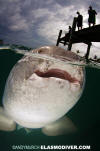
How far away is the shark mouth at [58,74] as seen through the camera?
202 centimetres

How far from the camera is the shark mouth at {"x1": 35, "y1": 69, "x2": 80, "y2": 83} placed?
2.02m

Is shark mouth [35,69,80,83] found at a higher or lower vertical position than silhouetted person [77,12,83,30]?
lower

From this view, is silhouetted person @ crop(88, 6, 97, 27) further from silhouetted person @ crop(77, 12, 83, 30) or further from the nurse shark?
the nurse shark

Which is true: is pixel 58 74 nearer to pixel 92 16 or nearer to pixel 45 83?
pixel 45 83

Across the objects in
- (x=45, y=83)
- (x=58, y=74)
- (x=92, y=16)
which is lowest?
A: (x=45, y=83)

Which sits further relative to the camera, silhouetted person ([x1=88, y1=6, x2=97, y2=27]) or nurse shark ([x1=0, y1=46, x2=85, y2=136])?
silhouetted person ([x1=88, y1=6, x2=97, y2=27])

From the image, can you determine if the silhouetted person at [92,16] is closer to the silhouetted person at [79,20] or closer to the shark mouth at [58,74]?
the silhouetted person at [79,20]

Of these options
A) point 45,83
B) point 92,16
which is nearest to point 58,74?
point 45,83

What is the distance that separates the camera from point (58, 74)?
209cm

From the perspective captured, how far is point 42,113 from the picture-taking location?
2316 mm

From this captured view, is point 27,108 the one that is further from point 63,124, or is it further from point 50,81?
point 63,124

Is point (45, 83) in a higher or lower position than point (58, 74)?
lower

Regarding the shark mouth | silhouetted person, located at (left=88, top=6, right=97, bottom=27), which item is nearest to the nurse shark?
the shark mouth

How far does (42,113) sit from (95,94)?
48.6 ft
